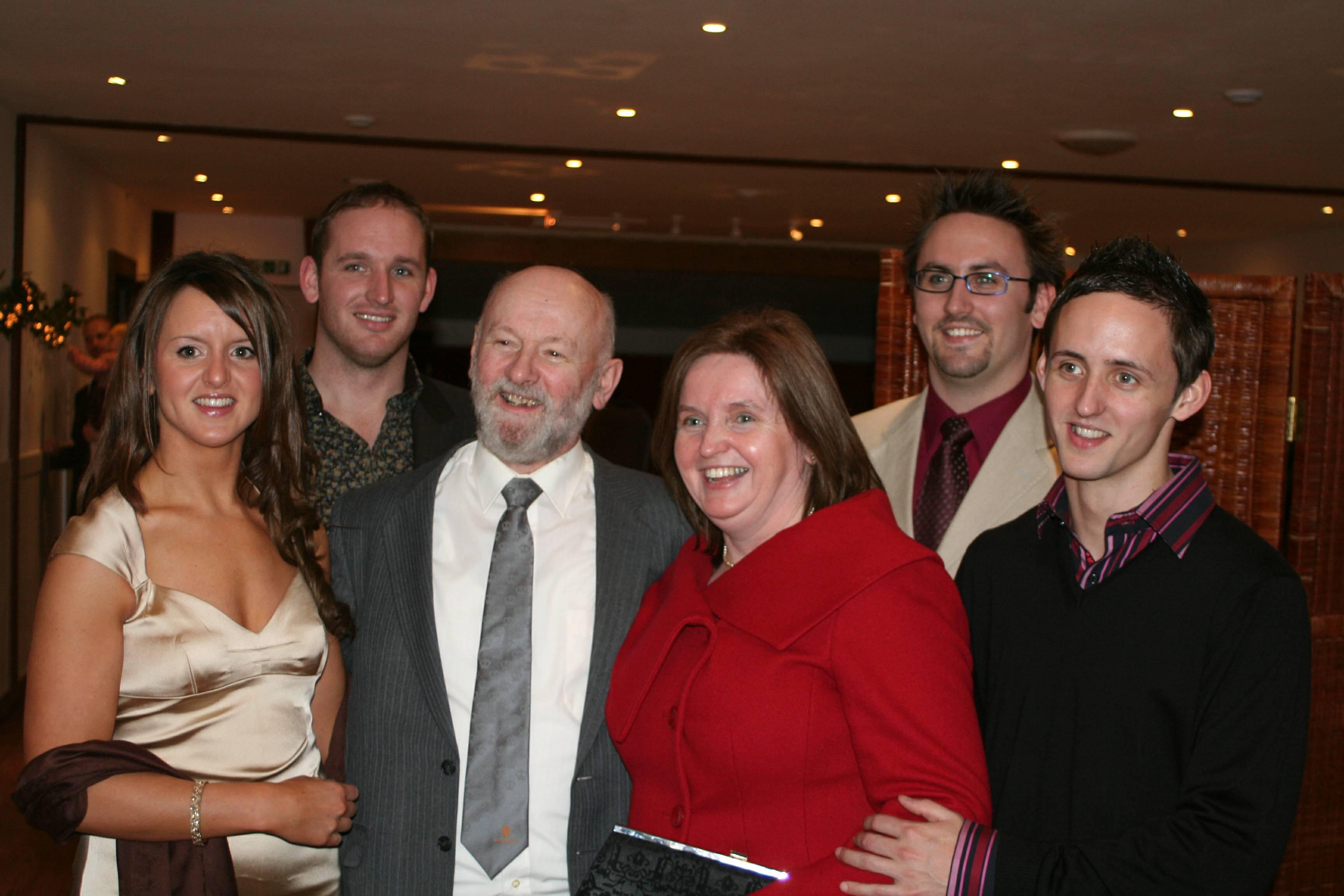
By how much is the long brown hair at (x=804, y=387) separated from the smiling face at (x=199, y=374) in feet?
2.76

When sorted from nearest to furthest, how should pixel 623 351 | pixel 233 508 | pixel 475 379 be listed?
1. pixel 233 508
2. pixel 475 379
3. pixel 623 351

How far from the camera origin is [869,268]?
14969 mm

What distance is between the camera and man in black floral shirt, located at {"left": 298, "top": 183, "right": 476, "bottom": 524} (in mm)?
3008

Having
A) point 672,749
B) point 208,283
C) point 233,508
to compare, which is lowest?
point 672,749

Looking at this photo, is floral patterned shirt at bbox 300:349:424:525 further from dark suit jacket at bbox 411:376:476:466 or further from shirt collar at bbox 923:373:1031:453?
shirt collar at bbox 923:373:1031:453

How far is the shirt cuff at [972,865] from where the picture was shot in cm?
165

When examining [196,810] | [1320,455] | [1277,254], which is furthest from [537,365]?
[1277,254]

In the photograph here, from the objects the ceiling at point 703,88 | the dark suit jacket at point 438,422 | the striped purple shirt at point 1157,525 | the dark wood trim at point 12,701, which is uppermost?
the ceiling at point 703,88

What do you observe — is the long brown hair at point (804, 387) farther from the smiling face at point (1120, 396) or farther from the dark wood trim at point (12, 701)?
the dark wood trim at point (12, 701)

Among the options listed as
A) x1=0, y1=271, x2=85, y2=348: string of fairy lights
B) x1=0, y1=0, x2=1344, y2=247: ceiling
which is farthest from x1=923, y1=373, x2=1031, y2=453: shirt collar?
x1=0, y1=271, x2=85, y2=348: string of fairy lights

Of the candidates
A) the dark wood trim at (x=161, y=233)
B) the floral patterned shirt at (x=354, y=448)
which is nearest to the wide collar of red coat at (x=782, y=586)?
the floral patterned shirt at (x=354, y=448)

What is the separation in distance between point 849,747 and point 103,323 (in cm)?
778

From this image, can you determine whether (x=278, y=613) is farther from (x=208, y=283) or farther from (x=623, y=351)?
(x=623, y=351)

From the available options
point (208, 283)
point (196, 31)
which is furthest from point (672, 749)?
point (196, 31)
